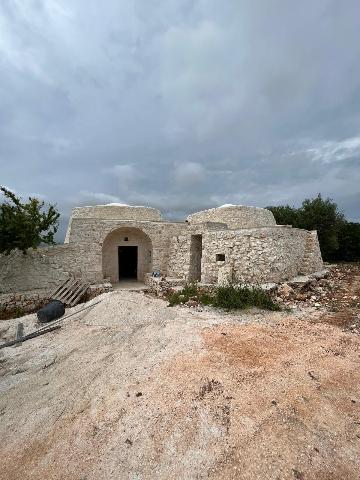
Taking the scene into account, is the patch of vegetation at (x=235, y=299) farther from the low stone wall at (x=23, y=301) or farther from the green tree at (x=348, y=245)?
the green tree at (x=348, y=245)

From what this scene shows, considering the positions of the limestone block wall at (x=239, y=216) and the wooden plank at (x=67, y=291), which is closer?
the wooden plank at (x=67, y=291)

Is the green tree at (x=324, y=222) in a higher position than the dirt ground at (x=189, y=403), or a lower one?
higher

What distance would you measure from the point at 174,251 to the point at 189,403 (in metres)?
10.0

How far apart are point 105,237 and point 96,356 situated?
7897 mm

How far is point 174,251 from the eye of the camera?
1380 centimetres

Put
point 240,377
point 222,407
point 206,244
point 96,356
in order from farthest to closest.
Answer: point 206,244 → point 96,356 → point 240,377 → point 222,407

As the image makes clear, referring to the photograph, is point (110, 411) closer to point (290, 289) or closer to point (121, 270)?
point (290, 289)

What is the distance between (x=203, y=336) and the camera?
6098 mm

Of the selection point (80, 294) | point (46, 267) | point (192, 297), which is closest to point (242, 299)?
point (192, 297)

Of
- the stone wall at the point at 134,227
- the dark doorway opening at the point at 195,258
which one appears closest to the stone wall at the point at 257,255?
the dark doorway opening at the point at 195,258

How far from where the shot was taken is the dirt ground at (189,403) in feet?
10.1

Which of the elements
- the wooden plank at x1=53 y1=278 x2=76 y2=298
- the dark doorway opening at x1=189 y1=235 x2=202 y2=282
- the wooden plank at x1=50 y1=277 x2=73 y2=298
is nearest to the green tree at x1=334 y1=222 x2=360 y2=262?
the dark doorway opening at x1=189 y1=235 x2=202 y2=282

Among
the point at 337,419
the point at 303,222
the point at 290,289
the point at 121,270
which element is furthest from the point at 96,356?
the point at 303,222

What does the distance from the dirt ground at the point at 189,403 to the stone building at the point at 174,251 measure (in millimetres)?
3868
